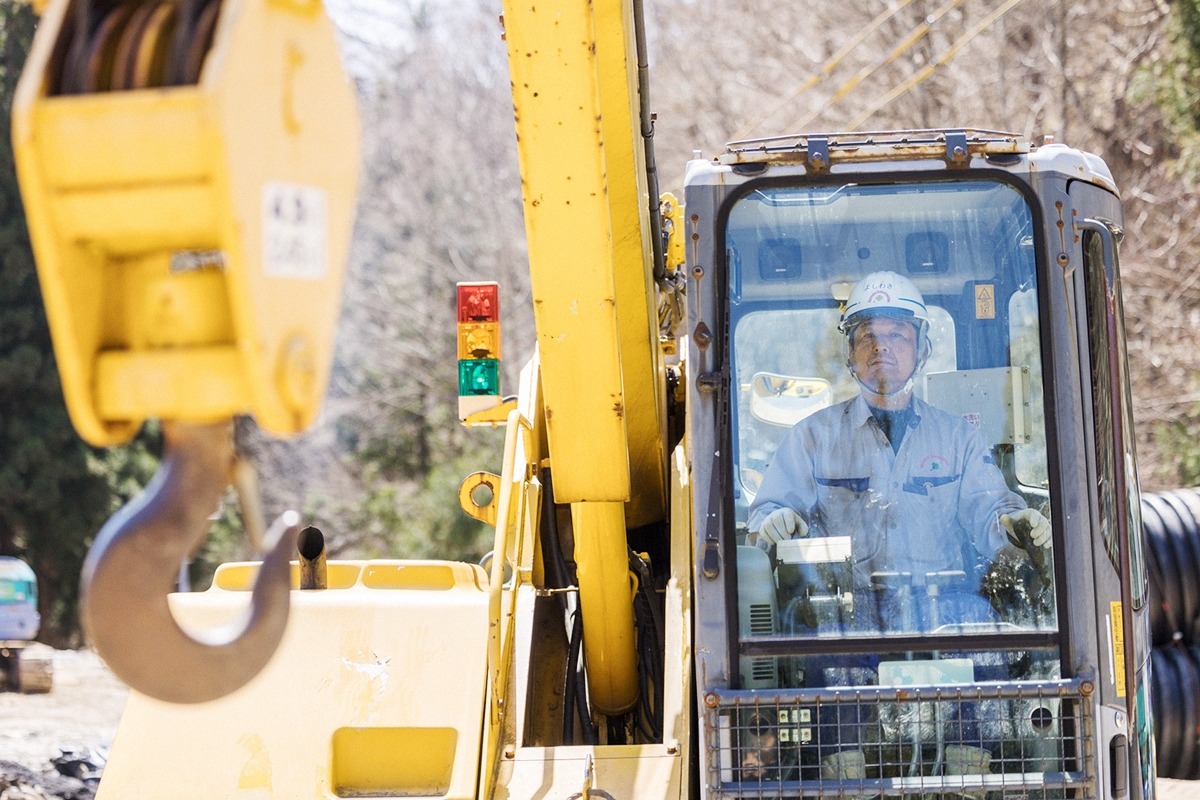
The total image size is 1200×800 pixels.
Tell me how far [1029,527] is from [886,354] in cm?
60

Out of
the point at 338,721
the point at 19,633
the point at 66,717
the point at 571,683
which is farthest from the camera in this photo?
the point at 19,633

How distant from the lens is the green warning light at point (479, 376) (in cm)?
417

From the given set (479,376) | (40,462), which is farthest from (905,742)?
(40,462)

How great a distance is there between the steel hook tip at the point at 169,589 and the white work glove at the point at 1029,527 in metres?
2.24

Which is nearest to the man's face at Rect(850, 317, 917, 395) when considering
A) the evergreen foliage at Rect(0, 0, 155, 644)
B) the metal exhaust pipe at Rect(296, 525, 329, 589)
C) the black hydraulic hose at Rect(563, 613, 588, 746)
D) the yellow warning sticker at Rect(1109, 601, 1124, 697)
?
the yellow warning sticker at Rect(1109, 601, 1124, 697)

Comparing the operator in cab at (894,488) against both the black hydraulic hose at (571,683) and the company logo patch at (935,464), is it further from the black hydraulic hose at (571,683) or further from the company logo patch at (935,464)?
the black hydraulic hose at (571,683)

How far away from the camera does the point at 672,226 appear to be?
453cm

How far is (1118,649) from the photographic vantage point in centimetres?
304

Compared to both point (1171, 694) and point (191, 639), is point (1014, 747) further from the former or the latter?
point (1171, 694)

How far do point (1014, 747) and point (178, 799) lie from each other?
235 centimetres

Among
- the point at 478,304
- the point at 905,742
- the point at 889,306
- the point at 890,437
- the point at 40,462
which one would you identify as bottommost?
the point at 905,742

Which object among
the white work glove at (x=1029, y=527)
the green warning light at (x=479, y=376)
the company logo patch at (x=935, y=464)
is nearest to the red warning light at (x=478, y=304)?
the green warning light at (x=479, y=376)

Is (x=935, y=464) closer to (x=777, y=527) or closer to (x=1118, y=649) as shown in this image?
(x=777, y=527)

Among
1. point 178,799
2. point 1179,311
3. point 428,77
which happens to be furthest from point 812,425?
point 428,77
